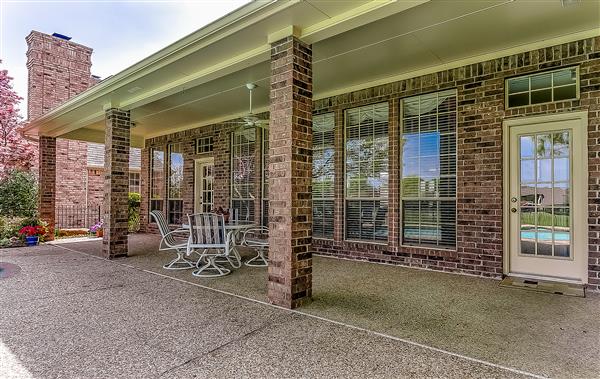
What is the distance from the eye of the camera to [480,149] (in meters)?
4.71

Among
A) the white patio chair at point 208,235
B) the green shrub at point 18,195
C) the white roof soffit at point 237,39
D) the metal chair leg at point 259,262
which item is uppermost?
the white roof soffit at point 237,39

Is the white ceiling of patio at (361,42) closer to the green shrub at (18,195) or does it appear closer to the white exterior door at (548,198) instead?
the white exterior door at (548,198)

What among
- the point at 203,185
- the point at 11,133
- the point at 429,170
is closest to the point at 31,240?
the point at 11,133

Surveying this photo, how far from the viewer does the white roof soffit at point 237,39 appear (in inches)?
123

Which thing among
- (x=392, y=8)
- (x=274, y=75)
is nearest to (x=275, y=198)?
(x=274, y=75)

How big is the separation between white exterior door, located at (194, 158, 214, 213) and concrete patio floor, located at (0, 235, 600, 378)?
453 cm

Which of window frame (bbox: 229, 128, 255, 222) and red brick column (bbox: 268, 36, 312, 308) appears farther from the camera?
window frame (bbox: 229, 128, 255, 222)

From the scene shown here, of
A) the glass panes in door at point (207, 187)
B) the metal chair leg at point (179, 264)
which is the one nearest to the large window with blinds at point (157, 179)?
the glass panes in door at point (207, 187)

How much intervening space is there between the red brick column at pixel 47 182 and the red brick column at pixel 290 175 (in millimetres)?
7922

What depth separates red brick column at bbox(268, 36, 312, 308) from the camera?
3.42 metres

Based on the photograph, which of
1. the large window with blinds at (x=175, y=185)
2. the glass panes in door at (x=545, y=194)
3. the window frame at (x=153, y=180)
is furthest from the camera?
the window frame at (x=153, y=180)

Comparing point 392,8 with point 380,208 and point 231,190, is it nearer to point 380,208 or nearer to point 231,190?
point 380,208

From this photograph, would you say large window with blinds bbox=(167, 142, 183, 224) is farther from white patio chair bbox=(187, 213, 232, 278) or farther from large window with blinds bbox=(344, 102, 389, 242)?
large window with blinds bbox=(344, 102, 389, 242)

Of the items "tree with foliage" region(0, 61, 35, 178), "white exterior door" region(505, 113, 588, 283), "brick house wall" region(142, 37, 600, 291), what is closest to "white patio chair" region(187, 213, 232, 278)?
"brick house wall" region(142, 37, 600, 291)
